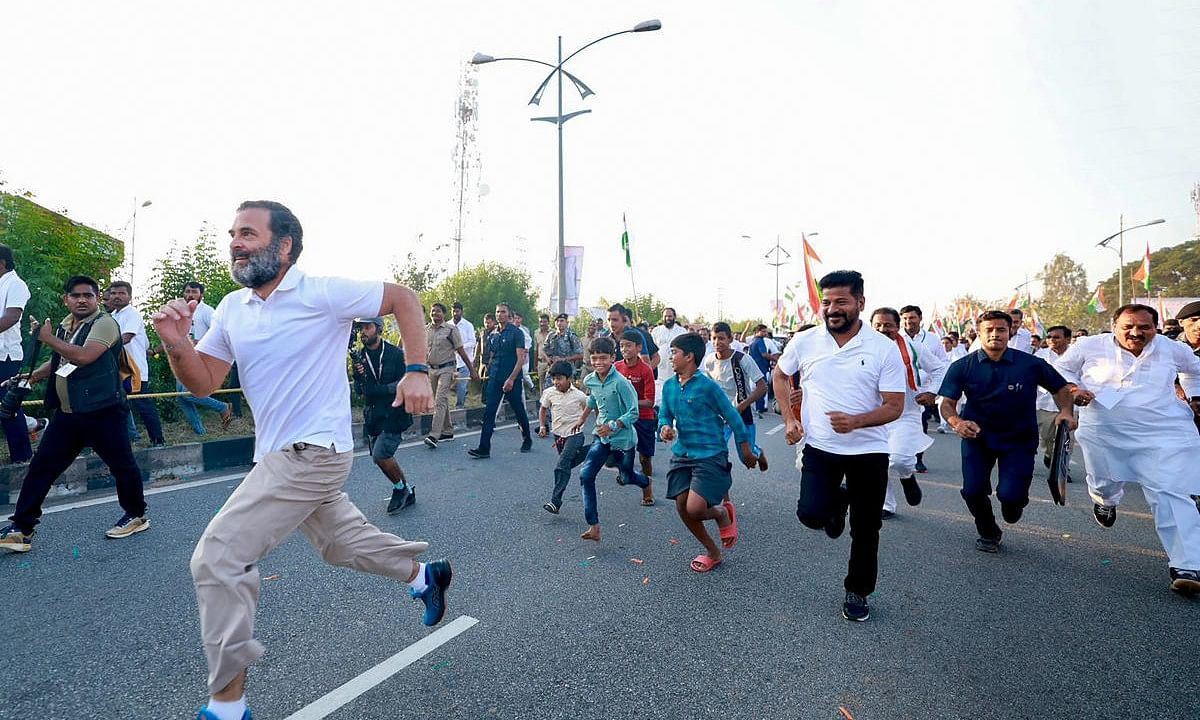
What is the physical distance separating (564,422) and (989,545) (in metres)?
3.39

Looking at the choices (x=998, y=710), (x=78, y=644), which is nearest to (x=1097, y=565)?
(x=998, y=710)

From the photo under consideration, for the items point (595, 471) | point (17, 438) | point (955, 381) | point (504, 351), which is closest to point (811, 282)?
point (504, 351)

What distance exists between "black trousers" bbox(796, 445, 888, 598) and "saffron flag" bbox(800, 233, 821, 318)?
289 inches

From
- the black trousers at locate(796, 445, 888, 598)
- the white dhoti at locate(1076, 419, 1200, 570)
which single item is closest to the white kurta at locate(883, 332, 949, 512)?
the white dhoti at locate(1076, 419, 1200, 570)

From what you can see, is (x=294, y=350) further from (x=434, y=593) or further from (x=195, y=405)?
(x=195, y=405)

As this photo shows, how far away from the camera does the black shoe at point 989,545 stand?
4.66 metres

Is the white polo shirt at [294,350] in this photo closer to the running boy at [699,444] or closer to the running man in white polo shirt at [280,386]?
the running man in white polo shirt at [280,386]

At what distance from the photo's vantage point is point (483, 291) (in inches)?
1216

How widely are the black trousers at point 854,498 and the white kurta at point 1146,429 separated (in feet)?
6.62

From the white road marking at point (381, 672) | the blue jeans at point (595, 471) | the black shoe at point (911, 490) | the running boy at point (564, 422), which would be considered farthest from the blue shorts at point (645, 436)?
the white road marking at point (381, 672)

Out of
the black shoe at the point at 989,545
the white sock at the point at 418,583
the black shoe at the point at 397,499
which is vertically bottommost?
the black shoe at the point at 989,545

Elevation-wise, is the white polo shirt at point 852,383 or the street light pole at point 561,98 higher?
the street light pole at point 561,98

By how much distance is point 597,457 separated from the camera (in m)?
5.21

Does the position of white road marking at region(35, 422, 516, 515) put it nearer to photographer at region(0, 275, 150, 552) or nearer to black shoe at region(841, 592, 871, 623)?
photographer at region(0, 275, 150, 552)
